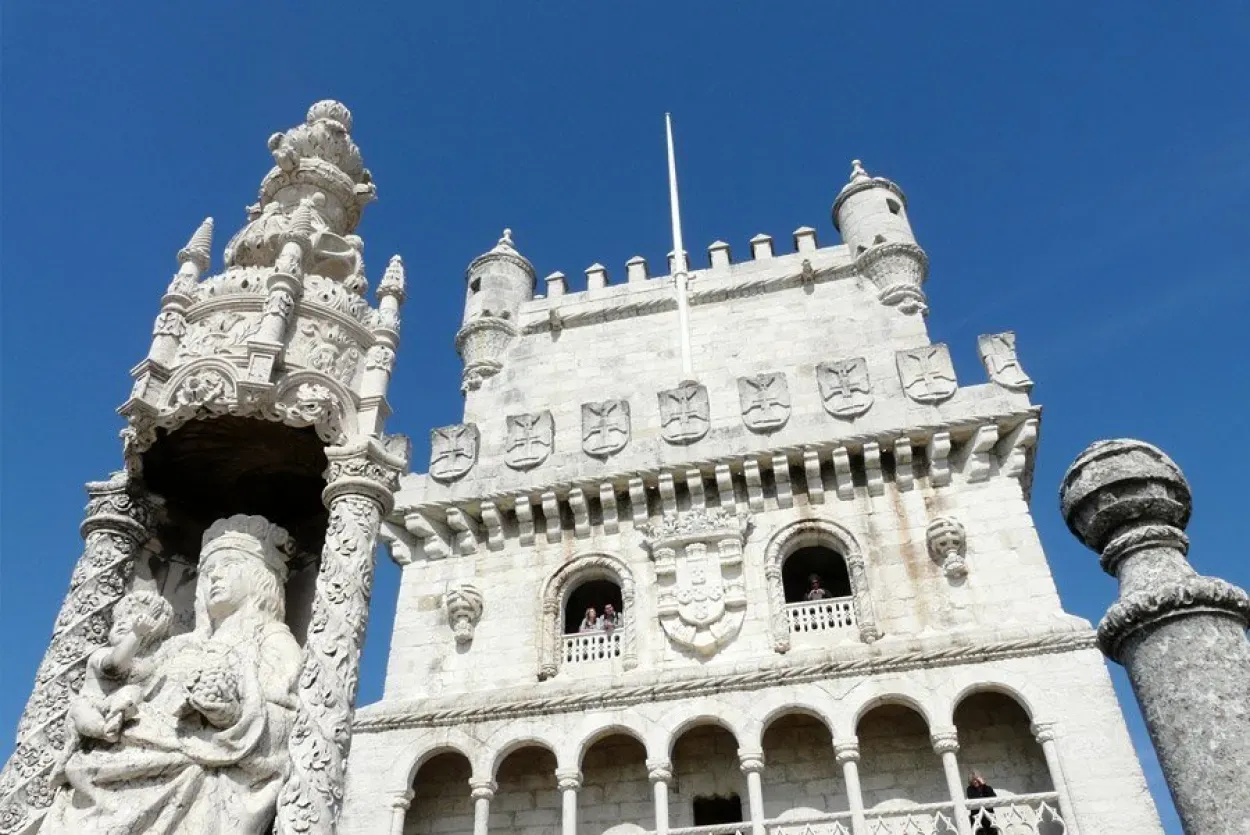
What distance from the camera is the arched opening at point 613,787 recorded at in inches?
615

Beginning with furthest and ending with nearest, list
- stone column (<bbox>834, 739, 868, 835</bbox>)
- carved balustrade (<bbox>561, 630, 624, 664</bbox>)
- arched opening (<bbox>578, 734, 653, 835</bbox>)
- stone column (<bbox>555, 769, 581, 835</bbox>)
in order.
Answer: carved balustrade (<bbox>561, 630, 624, 664</bbox>)
arched opening (<bbox>578, 734, 653, 835</bbox>)
stone column (<bbox>555, 769, 581, 835</bbox>)
stone column (<bbox>834, 739, 868, 835</bbox>)

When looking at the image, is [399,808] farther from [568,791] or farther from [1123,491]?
[1123,491]

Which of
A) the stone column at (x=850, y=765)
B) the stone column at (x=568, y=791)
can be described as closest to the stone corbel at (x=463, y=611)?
the stone column at (x=568, y=791)

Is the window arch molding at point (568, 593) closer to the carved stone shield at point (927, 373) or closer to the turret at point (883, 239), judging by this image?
the carved stone shield at point (927, 373)

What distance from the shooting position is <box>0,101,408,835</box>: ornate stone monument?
5.39 metres

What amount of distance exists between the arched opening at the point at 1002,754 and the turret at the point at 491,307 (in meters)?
12.2

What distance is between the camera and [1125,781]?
13312 millimetres

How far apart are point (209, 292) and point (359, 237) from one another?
134 centimetres

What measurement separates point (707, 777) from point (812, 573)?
5357 mm

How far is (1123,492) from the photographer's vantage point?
18.7 ft

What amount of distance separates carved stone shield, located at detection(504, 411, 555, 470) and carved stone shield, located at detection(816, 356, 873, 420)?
519 cm

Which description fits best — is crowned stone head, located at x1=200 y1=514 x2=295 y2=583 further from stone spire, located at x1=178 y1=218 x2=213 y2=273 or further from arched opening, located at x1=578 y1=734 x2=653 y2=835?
arched opening, located at x1=578 y1=734 x2=653 y2=835

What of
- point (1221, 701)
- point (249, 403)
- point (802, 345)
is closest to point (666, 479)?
point (802, 345)

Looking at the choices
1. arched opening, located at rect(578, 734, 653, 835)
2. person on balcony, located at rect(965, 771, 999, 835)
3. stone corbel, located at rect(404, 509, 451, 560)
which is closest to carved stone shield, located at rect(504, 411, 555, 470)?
stone corbel, located at rect(404, 509, 451, 560)
